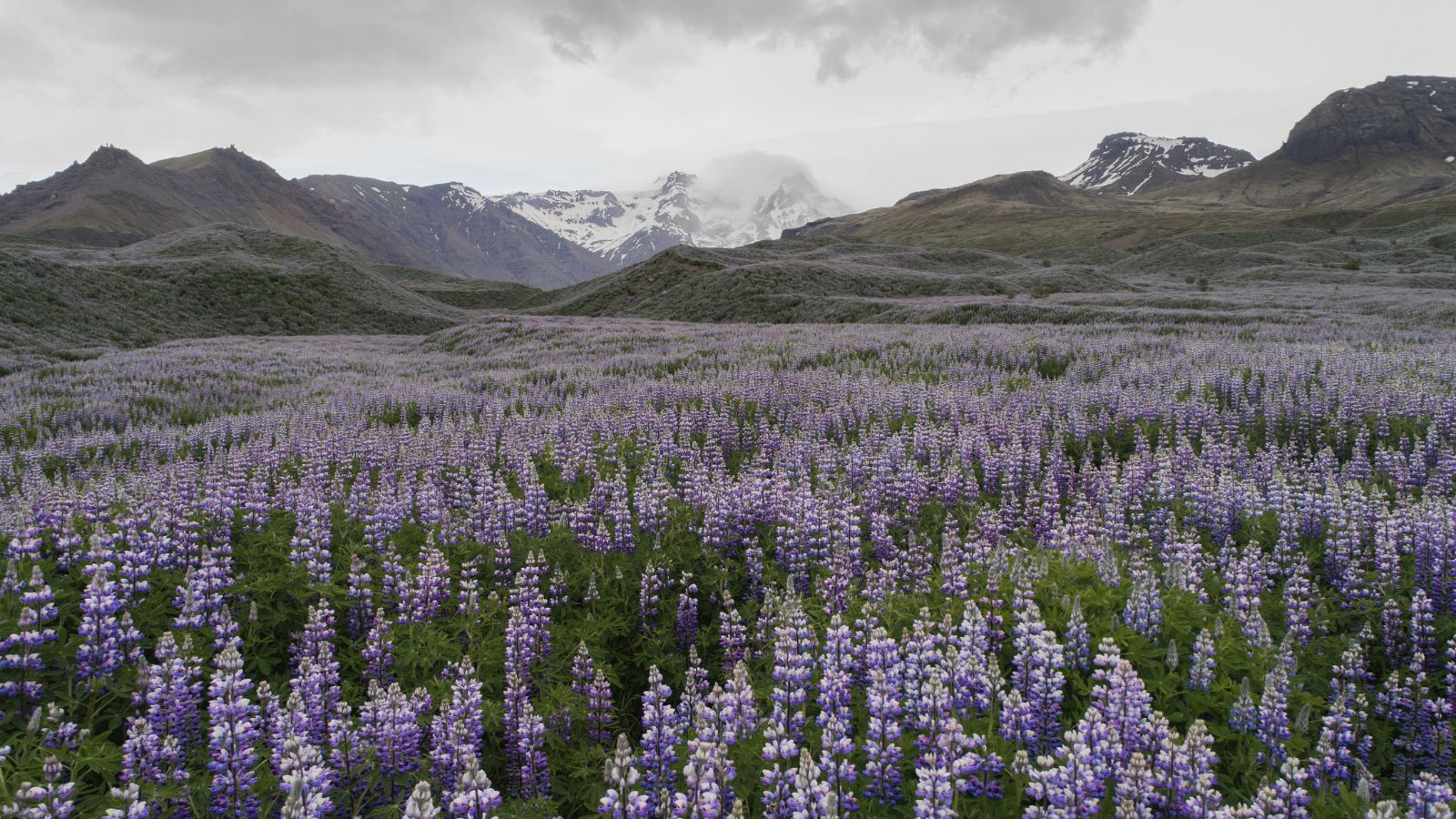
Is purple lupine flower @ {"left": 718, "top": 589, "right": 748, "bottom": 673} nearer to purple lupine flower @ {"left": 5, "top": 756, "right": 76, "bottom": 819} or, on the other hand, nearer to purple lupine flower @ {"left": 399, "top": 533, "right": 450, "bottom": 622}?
purple lupine flower @ {"left": 399, "top": 533, "right": 450, "bottom": 622}

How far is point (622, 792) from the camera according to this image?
3.10 m

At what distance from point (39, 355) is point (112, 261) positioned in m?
44.4

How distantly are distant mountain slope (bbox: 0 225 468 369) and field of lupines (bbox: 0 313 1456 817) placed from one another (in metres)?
29.2

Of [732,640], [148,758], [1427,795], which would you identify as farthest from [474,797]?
[1427,795]

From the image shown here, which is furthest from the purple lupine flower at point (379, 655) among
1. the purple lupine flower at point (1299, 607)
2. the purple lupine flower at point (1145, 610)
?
the purple lupine flower at point (1299, 607)

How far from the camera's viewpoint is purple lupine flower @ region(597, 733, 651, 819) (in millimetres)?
2982

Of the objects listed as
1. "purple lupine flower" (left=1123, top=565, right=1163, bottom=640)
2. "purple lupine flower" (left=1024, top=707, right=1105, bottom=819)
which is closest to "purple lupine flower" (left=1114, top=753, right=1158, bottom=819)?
"purple lupine flower" (left=1024, top=707, right=1105, bottom=819)

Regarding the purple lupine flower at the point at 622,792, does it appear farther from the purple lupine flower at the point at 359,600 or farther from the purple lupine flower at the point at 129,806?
the purple lupine flower at the point at 359,600

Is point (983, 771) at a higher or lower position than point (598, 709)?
higher

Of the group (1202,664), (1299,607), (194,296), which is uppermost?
(194,296)

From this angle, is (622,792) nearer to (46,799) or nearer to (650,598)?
(46,799)

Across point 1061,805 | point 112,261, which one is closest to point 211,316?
point 112,261

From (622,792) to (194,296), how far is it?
68.1m

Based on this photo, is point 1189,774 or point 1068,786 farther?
point 1189,774
